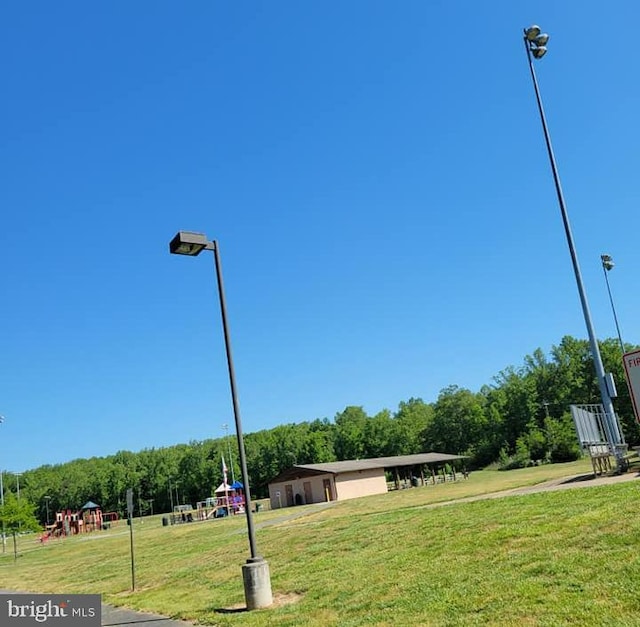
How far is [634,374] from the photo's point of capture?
13.3 ft

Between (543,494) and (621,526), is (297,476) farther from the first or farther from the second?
(621,526)

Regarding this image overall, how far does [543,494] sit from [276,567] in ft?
21.4

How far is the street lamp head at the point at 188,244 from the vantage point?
37.2 ft

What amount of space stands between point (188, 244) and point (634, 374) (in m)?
8.83

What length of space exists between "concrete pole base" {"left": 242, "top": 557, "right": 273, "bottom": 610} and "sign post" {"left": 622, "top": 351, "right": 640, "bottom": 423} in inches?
305

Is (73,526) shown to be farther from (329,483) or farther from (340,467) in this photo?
(329,483)

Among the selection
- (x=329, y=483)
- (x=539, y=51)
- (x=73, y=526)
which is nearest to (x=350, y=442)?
(x=73, y=526)

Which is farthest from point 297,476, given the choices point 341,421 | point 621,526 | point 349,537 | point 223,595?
point 341,421

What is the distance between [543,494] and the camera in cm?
1472

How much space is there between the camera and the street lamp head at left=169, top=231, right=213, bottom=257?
447 inches

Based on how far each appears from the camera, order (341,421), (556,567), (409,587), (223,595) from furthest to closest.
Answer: (341,421), (223,595), (409,587), (556,567)

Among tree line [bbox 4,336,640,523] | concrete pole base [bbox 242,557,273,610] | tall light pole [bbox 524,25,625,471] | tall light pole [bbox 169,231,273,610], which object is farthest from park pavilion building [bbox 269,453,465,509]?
concrete pole base [bbox 242,557,273,610]

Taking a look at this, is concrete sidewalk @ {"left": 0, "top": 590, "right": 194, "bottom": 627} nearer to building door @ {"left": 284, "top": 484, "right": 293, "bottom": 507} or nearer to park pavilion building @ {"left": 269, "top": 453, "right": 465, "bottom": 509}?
park pavilion building @ {"left": 269, "top": 453, "right": 465, "bottom": 509}

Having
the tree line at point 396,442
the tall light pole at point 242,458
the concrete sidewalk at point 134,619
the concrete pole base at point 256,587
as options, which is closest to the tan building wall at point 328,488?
the tree line at point 396,442
